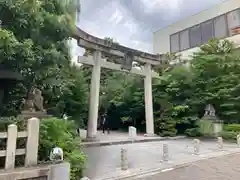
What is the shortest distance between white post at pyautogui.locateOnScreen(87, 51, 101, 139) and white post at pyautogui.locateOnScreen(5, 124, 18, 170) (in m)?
7.62

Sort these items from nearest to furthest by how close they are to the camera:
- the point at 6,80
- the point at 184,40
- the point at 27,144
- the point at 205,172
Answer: the point at 27,144 < the point at 205,172 < the point at 6,80 < the point at 184,40

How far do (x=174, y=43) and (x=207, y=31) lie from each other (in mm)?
4174

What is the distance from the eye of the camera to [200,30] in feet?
78.8

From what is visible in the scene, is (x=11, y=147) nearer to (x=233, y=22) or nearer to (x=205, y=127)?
(x=205, y=127)

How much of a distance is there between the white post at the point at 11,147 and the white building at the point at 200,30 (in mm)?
20886

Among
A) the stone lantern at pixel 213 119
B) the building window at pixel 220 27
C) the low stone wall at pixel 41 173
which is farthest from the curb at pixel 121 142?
the building window at pixel 220 27

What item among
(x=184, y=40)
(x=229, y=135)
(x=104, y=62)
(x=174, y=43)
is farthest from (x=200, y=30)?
(x=104, y=62)

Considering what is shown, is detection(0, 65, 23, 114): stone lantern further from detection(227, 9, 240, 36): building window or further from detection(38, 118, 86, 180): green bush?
detection(227, 9, 240, 36): building window

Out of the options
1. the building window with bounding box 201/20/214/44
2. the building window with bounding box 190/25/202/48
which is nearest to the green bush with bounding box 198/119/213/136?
the building window with bounding box 201/20/214/44

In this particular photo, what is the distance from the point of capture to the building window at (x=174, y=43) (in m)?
26.1

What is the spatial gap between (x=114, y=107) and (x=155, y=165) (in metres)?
14.6

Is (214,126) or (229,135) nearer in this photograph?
(229,135)

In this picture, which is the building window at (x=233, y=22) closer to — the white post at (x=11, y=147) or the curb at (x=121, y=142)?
the curb at (x=121, y=142)

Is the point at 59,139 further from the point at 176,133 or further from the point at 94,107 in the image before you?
the point at 176,133
